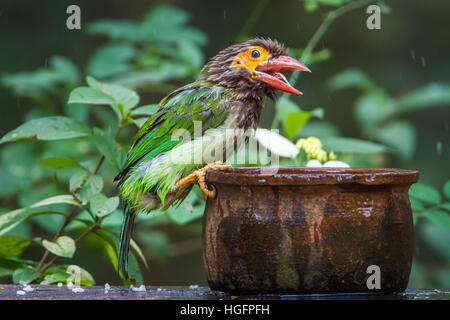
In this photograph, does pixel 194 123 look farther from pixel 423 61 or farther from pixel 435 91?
pixel 423 61

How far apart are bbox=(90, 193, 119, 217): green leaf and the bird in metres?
0.05

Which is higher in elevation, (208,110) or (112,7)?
(112,7)

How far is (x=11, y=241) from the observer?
2748 mm

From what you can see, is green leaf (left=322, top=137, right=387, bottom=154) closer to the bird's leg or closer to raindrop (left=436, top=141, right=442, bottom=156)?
the bird's leg

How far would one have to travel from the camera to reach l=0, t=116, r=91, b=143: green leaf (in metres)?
2.72

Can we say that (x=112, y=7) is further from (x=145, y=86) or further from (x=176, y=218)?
(x=176, y=218)

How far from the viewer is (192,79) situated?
13.0ft

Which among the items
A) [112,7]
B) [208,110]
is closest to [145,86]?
[208,110]

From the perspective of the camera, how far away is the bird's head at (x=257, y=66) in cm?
266

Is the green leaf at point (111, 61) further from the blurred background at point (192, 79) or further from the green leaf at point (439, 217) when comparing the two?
the green leaf at point (439, 217)

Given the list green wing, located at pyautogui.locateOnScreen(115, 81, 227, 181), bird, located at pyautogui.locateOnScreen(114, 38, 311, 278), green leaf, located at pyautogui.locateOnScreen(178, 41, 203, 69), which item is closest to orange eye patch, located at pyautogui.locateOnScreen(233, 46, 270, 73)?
bird, located at pyautogui.locateOnScreen(114, 38, 311, 278)

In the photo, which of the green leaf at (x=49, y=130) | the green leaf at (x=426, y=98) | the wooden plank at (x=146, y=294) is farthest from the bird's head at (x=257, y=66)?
the green leaf at (x=426, y=98)
